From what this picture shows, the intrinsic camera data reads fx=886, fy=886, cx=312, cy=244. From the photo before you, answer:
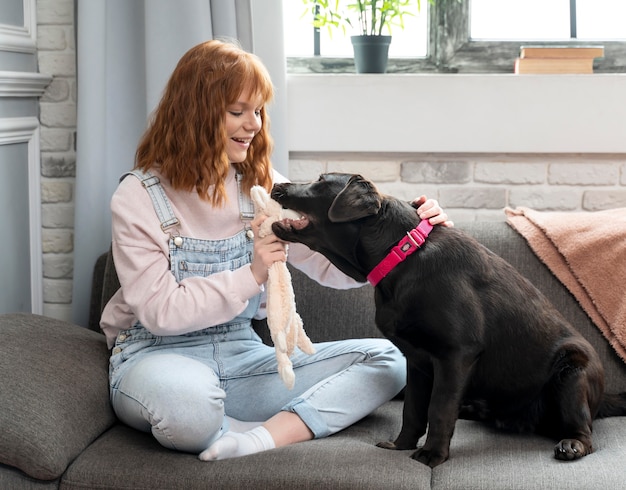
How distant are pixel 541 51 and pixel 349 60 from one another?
2.17 feet

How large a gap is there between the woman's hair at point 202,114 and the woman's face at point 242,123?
0.02m

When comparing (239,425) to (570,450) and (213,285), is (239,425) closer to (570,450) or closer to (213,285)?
(213,285)

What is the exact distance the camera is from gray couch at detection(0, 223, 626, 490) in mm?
1736

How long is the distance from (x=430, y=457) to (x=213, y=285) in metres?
0.61

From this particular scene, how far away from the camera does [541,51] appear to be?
2809 millimetres

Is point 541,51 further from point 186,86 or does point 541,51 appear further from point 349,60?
point 186,86

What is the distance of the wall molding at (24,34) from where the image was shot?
2.60 m

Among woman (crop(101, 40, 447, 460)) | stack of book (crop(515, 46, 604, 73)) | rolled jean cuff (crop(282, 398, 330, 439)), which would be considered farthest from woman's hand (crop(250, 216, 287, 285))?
stack of book (crop(515, 46, 604, 73))

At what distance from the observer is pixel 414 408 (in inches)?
77.7

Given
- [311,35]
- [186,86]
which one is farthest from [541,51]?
[186,86]

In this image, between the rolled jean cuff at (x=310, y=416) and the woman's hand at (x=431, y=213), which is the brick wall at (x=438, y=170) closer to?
the woman's hand at (x=431, y=213)

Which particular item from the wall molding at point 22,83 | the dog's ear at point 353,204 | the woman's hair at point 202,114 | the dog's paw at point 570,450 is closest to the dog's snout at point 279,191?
the dog's ear at point 353,204

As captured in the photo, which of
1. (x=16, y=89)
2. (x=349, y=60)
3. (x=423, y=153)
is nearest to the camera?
(x=16, y=89)

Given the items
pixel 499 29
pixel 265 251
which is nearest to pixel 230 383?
pixel 265 251
